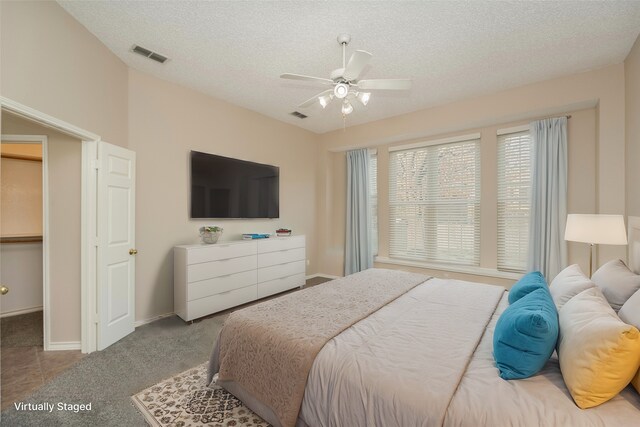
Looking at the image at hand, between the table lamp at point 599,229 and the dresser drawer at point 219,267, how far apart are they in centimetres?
358

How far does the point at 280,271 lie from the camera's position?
4.39 meters

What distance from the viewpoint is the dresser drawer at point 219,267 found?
328 cm

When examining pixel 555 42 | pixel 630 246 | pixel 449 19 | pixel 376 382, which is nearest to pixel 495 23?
pixel 449 19

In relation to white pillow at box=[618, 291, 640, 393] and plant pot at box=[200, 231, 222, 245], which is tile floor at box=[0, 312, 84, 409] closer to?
plant pot at box=[200, 231, 222, 245]

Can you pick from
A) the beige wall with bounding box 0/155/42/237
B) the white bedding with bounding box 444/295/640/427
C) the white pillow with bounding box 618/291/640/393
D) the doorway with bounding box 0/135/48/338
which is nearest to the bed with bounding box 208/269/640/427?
the white bedding with bounding box 444/295/640/427

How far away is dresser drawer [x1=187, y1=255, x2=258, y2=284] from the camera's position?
129 inches

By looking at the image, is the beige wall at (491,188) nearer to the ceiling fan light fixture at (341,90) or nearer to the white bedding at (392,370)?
the white bedding at (392,370)

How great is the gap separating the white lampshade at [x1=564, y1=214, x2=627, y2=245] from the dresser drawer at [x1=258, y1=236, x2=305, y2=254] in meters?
3.40

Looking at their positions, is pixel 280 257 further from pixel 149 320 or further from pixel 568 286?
pixel 568 286

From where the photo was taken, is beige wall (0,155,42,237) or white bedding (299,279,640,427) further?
beige wall (0,155,42,237)

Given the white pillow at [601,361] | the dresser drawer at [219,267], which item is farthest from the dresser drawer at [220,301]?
the white pillow at [601,361]

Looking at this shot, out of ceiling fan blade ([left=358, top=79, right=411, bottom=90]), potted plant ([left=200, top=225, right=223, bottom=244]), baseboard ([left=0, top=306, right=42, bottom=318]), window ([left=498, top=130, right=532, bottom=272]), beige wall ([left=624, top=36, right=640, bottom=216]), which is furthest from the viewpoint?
window ([left=498, top=130, right=532, bottom=272])

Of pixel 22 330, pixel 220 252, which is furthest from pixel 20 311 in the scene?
pixel 220 252

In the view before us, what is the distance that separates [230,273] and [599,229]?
3831 mm
